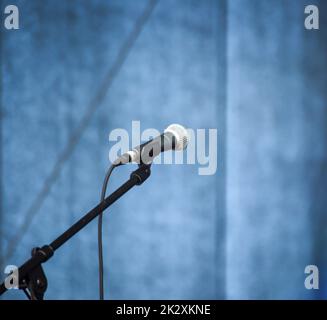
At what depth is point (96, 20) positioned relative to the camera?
8.20 ft

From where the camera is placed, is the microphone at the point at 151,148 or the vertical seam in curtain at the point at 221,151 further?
the vertical seam in curtain at the point at 221,151

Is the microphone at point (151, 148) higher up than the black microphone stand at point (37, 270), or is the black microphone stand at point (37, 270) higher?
the microphone at point (151, 148)

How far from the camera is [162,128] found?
2459mm

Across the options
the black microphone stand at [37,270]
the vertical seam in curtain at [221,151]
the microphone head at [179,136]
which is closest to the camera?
the black microphone stand at [37,270]

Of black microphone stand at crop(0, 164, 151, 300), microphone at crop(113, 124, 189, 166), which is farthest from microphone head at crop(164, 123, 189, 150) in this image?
black microphone stand at crop(0, 164, 151, 300)

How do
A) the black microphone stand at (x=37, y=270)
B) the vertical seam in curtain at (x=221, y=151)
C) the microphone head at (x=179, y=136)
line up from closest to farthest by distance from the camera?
the black microphone stand at (x=37, y=270) < the microphone head at (x=179, y=136) < the vertical seam in curtain at (x=221, y=151)

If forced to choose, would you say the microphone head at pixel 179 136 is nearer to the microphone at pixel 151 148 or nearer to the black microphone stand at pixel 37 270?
the microphone at pixel 151 148

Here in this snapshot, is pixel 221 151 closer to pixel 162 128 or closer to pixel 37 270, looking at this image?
pixel 162 128

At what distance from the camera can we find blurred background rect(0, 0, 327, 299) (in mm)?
2479

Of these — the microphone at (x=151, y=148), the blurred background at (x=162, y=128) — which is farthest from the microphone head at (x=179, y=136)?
the blurred background at (x=162, y=128)

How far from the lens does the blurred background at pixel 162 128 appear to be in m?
2.48

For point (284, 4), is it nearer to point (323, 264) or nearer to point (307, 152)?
point (307, 152)

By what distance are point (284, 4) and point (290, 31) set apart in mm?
135
